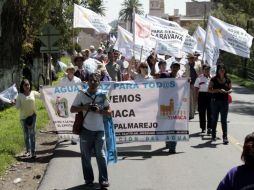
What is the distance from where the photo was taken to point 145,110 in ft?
39.1

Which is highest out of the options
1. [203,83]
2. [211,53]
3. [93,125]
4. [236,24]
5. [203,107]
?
[236,24]

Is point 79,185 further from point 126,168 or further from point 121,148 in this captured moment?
point 121,148

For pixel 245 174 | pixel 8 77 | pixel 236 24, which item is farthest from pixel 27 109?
pixel 236 24

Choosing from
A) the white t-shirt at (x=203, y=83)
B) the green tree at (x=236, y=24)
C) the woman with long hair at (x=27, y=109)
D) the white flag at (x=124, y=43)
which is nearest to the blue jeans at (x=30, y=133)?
the woman with long hair at (x=27, y=109)

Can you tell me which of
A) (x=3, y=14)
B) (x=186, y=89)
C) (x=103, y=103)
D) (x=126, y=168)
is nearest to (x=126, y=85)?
(x=186, y=89)

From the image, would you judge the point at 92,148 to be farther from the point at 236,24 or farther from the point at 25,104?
the point at 236,24

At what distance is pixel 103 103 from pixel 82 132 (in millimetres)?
522

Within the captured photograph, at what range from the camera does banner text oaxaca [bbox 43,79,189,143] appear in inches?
465

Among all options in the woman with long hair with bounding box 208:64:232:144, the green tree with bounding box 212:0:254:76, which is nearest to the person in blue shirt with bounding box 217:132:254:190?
the woman with long hair with bounding box 208:64:232:144

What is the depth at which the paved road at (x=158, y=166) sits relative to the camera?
9.09m

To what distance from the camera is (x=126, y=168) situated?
33.8 feet

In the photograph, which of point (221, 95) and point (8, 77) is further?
point (8, 77)

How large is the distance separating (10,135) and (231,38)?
7.53 metres

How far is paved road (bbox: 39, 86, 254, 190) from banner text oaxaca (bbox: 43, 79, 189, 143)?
14.5 inches
